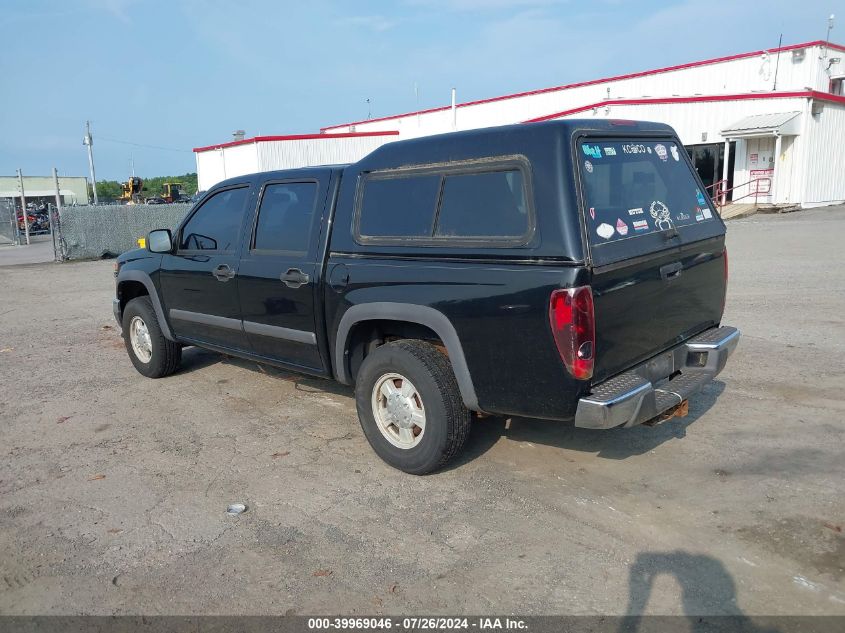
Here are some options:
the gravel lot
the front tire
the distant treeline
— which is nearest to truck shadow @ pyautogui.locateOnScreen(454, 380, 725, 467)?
the gravel lot

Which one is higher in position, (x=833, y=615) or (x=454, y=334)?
(x=454, y=334)

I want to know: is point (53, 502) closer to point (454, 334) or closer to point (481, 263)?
point (454, 334)

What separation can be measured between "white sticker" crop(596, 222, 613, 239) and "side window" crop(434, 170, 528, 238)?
385 millimetres

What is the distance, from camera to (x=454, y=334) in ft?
12.6

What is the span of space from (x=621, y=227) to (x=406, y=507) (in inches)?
78.1

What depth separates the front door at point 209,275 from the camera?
215 inches

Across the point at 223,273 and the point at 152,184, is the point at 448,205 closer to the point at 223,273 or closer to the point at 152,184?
the point at 223,273

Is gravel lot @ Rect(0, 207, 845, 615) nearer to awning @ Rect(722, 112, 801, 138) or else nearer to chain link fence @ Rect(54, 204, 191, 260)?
chain link fence @ Rect(54, 204, 191, 260)

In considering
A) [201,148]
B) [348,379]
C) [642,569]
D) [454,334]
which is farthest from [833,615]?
[201,148]

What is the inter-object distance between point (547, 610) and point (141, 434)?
3.52m

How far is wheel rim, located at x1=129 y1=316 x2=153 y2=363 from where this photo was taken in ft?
21.9

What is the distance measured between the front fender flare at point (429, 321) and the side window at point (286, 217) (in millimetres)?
770

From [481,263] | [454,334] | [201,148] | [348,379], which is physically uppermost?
[201,148]

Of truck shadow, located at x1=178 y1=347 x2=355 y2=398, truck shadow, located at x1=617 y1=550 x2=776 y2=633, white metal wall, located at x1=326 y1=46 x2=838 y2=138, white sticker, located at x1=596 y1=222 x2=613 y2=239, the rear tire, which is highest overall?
white metal wall, located at x1=326 y1=46 x2=838 y2=138
